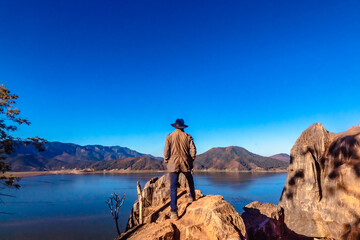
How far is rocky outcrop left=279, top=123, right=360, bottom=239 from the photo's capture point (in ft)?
34.0

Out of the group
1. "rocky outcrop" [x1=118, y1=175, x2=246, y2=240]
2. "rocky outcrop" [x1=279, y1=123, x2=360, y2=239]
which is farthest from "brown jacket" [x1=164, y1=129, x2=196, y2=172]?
"rocky outcrop" [x1=279, y1=123, x2=360, y2=239]

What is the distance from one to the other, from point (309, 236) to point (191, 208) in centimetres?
1241

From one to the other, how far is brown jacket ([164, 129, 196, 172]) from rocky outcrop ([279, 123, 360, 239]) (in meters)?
10.3

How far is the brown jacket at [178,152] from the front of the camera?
5637mm

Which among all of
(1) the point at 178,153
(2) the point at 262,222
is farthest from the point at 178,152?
(2) the point at 262,222

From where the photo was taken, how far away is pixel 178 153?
18.7 ft

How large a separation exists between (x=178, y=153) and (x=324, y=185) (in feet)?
43.9

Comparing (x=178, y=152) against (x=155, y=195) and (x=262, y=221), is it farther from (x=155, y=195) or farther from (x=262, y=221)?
(x=262, y=221)

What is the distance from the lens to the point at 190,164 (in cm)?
581

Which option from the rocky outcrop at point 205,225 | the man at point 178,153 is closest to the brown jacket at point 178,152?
the man at point 178,153

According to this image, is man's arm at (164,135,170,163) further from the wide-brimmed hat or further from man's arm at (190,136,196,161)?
man's arm at (190,136,196,161)

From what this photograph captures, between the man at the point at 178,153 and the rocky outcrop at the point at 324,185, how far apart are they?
1027 cm

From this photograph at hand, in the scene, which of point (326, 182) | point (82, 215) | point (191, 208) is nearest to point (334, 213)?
point (326, 182)

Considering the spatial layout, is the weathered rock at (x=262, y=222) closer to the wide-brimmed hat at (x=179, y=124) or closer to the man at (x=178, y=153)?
the man at (x=178, y=153)
